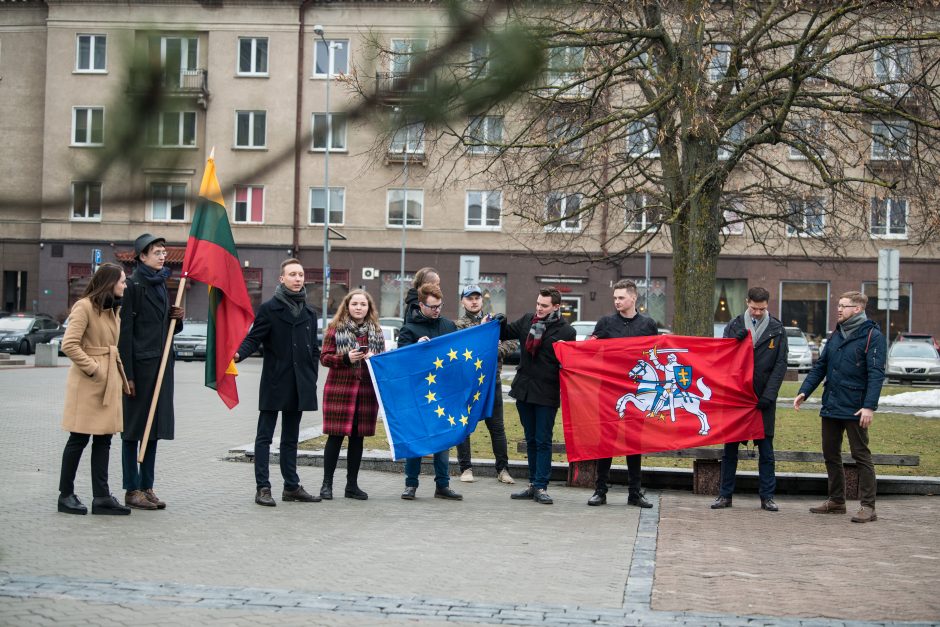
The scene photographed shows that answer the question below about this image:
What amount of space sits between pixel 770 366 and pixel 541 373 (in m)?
2.22

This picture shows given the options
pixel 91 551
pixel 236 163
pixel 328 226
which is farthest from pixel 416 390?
pixel 328 226

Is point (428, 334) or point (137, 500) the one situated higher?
point (428, 334)

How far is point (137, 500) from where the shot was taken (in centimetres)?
937

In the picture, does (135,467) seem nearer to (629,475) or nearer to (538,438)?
(538,438)

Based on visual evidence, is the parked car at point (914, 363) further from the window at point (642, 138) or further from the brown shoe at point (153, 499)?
the brown shoe at point (153, 499)

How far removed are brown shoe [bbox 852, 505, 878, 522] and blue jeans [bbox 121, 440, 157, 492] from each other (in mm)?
6116

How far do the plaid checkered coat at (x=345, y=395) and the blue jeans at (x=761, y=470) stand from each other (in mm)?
3394

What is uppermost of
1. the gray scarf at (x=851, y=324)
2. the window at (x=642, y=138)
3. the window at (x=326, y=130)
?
the window at (x=642, y=138)

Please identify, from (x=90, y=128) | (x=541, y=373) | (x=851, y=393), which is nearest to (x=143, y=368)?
(x=541, y=373)

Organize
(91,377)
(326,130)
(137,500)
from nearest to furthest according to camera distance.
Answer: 1. (326,130)
2. (91,377)
3. (137,500)

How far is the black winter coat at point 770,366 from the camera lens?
1078 cm

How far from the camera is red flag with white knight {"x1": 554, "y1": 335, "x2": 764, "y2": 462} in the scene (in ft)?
36.7

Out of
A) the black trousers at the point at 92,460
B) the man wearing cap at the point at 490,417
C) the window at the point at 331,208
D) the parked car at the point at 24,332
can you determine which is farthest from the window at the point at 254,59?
the window at the point at 331,208

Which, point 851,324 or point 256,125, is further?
point 851,324
